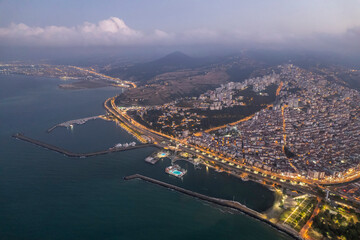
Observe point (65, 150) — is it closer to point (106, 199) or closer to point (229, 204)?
point (106, 199)

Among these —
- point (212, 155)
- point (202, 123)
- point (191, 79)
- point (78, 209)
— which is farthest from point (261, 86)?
point (78, 209)

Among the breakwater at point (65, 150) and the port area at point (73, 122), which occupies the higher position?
the breakwater at point (65, 150)

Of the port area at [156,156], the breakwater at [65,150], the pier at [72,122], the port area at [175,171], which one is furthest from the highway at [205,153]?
the pier at [72,122]

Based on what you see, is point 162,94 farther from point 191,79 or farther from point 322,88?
point 322,88

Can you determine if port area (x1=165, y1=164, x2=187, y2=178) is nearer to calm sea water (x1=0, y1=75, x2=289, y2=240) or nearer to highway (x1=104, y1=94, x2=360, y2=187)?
calm sea water (x1=0, y1=75, x2=289, y2=240)

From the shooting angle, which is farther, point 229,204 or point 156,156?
point 156,156

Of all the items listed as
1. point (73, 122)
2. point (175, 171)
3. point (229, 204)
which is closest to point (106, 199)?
point (175, 171)

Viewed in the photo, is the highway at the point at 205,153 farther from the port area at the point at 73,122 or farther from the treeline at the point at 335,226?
the treeline at the point at 335,226
